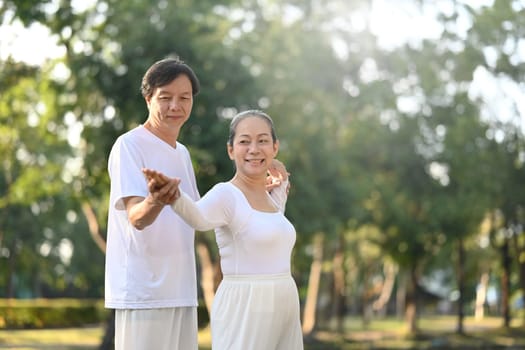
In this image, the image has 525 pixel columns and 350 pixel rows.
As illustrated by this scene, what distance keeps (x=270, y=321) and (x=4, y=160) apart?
23.3m

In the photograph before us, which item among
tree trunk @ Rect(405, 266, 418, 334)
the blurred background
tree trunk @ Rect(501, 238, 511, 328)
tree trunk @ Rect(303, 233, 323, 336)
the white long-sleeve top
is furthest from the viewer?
tree trunk @ Rect(501, 238, 511, 328)

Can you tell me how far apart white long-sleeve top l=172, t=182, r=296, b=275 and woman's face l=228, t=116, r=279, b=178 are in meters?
0.13

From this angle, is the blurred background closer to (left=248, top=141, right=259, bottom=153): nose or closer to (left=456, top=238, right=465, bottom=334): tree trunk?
(left=456, top=238, right=465, bottom=334): tree trunk

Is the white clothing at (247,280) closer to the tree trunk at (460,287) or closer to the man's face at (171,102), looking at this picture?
the man's face at (171,102)

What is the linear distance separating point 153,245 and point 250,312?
0.53 metres

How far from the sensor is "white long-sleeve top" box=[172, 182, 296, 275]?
3.91 meters

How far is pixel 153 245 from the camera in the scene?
3979 mm

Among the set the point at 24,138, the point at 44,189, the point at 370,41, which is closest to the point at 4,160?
the point at 24,138

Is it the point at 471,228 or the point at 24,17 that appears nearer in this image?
the point at 24,17

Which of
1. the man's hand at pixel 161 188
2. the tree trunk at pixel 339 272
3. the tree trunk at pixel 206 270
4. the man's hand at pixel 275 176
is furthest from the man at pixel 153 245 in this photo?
the tree trunk at pixel 339 272

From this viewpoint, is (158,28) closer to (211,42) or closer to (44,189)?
(211,42)

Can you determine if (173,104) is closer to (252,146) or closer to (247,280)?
(252,146)

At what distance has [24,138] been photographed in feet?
80.4

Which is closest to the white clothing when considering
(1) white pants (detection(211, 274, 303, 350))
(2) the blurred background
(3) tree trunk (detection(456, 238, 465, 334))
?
(1) white pants (detection(211, 274, 303, 350))
